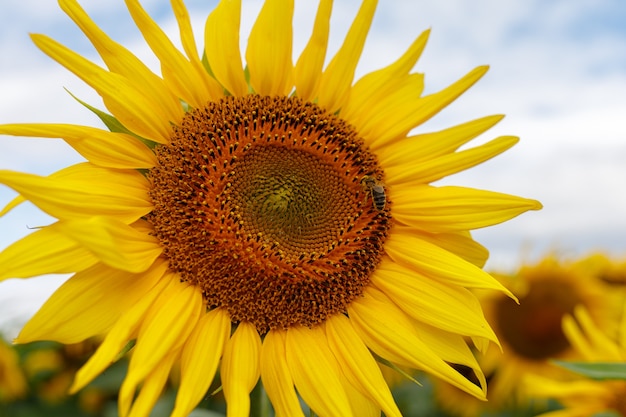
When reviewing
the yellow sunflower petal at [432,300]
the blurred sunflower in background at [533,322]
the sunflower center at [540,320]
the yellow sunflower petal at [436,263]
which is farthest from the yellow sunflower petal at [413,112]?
the sunflower center at [540,320]

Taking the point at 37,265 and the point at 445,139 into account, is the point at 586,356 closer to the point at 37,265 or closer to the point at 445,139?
the point at 445,139

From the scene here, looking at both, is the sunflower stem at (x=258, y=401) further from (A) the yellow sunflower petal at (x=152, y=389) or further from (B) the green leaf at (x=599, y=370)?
(B) the green leaf at (x=599, y=370)


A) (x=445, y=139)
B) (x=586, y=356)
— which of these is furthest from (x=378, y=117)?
(x=586, y=356)

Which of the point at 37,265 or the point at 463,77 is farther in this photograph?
the point at 463,77

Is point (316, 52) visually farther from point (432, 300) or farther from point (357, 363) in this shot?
Result: point (357, 363)

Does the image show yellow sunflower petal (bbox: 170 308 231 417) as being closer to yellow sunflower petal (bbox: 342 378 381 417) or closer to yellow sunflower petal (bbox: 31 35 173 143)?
yellow sunflower petal (bbox: 342 378 381 417)

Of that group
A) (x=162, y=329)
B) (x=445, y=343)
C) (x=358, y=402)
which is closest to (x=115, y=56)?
(x=162, y=329)
